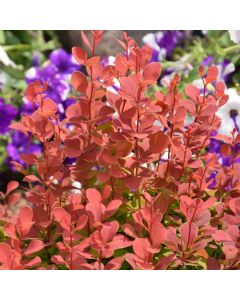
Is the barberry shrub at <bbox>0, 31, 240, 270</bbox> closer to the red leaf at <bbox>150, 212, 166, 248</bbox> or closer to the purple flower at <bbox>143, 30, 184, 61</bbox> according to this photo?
the red leaf at <bbox>150, 212, 166, 248</bbox>

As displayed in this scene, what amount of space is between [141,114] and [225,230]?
0.87 feet

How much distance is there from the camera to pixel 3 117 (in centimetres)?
324

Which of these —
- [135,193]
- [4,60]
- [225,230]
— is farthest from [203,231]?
[4,60]

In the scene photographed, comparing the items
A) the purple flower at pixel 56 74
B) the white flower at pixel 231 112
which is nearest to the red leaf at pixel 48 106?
the white flower at pixel 231 112

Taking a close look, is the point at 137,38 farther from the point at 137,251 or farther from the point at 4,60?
the point at 137,251

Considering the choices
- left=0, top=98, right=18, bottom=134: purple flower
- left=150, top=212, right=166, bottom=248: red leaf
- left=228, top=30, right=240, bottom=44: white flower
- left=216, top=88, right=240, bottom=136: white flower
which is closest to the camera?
left=150, top=212, right=166, bottom=248: red leaf

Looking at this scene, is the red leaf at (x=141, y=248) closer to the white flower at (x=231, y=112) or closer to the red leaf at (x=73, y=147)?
the red leaf at (x=73, y=147)

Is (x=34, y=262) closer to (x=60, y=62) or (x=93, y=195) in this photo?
(x=93, y=195)

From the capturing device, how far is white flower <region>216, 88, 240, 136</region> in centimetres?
218

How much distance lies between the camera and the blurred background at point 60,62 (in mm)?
3119

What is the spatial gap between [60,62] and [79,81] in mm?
2419

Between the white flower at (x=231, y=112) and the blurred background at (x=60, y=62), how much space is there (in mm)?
585

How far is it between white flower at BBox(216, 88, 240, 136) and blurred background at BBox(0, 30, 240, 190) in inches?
23.0

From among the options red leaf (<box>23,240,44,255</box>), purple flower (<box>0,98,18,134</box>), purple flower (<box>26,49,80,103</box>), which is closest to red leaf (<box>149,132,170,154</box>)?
red leaf (<box>23,240,44,255</box>)
